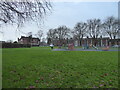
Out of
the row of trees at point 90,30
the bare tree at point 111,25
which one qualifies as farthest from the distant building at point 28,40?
the bare tree at point 111,25

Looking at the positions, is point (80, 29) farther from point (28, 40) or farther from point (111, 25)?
point (28, 40)

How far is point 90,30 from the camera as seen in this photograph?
55.4m

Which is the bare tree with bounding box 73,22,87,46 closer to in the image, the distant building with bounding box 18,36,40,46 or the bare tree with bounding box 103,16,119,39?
the bare tree with bounding box 103,16,119,39

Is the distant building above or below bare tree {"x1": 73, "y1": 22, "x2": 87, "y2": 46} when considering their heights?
below

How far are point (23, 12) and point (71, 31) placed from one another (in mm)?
59156

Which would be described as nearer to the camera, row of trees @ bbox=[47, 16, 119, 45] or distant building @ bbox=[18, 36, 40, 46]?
row of trees @ bbox=[47, 16, 119, 45]

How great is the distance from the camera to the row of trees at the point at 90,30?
47.6m

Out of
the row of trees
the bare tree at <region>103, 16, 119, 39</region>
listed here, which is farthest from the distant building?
the bare tree at <region>103, 16, 119, 39</region>

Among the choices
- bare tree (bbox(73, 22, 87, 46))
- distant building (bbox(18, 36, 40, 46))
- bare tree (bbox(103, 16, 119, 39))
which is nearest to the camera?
bare tree (bbox(103, 16, 119, 39))

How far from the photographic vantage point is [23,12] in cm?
498

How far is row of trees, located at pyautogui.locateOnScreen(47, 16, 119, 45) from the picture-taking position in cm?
4759

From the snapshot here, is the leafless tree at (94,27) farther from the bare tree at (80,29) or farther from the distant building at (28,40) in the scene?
the distant building at (28,40)

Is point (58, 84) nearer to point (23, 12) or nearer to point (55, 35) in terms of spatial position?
point (23, 12)

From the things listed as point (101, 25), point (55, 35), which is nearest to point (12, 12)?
point (101, 25)
